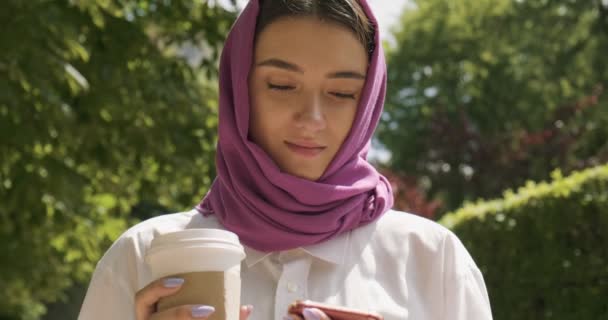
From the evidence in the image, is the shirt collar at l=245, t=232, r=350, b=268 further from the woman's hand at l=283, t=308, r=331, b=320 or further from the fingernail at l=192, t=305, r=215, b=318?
the fingernail at l=192, t=305, r=215, b=318

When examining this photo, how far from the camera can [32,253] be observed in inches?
289

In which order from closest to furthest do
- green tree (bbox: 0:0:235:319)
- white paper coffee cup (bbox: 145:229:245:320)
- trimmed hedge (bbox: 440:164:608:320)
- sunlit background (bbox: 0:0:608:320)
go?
white paper coffee cup (bbox: 145:229:245:320) < green tree (bbox: 0:0:235:319) < sunlit background (bbox: 0:0:608:320) < trimmed hedge (bbox: 440:164:608:320)

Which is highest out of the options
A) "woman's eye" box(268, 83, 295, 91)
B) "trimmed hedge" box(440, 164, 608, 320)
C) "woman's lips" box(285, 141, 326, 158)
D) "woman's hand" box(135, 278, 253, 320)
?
"woman's eye" box(268, 83, 295, 91)

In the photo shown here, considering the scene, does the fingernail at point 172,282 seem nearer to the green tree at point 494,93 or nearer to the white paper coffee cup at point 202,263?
the white paper coffee cup at point 202,263

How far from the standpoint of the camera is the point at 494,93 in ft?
94.6

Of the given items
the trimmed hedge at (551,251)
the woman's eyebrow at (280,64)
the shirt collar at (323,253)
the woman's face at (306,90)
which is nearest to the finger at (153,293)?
the shirt collar at (323,253)

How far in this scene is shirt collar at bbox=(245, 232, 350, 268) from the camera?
2227 mm

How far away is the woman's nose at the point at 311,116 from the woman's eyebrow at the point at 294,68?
0.06 meters

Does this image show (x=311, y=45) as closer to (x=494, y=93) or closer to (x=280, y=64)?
(x=280, y=64)

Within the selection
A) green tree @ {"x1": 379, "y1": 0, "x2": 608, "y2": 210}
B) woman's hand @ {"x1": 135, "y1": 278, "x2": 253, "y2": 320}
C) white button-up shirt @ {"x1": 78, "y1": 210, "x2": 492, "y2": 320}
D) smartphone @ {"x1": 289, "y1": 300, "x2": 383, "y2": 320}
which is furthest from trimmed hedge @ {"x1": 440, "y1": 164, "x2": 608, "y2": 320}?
green tree @ {"x1": 379, "y1": 0, "x2": 608, "y2": 210}

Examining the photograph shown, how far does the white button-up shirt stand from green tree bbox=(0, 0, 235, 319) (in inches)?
139

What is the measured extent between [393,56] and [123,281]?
27743 mm

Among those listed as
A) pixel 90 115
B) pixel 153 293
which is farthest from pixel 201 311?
pixel 90 115

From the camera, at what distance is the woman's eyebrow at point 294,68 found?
2.23m
